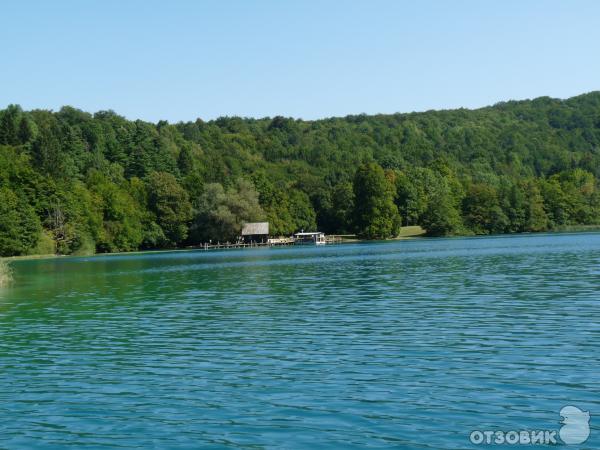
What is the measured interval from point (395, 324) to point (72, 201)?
9097 cm

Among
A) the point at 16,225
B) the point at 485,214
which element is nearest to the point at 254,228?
the point at 16,225

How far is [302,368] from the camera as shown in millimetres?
17156

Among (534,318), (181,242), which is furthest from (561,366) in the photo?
(181,242)

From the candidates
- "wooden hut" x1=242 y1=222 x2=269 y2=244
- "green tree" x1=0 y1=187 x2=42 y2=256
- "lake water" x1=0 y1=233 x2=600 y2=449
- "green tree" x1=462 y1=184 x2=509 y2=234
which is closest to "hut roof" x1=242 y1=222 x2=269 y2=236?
"wooden hut" x1=242 y1=222 x2=269 y2=244

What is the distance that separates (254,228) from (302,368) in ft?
384

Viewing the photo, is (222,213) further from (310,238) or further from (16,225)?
(16,225)

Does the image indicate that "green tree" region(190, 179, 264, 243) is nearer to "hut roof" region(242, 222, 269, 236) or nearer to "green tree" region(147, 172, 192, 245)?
"hut roof" region(242, 222, 269, 236)

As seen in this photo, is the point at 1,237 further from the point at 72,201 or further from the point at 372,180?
the point at 372,180

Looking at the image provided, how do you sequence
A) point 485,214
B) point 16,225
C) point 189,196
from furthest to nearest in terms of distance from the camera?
point 485,214
point 189,196
point 16,225

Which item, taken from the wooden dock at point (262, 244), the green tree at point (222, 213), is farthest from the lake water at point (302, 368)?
the wooden dock at point (262, 244)

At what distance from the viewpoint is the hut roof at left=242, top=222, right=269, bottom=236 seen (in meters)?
133

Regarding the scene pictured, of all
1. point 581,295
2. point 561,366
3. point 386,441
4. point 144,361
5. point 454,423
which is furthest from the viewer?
point 581,295

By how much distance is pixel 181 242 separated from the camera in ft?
432

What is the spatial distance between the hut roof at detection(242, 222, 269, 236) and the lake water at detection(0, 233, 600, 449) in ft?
319
